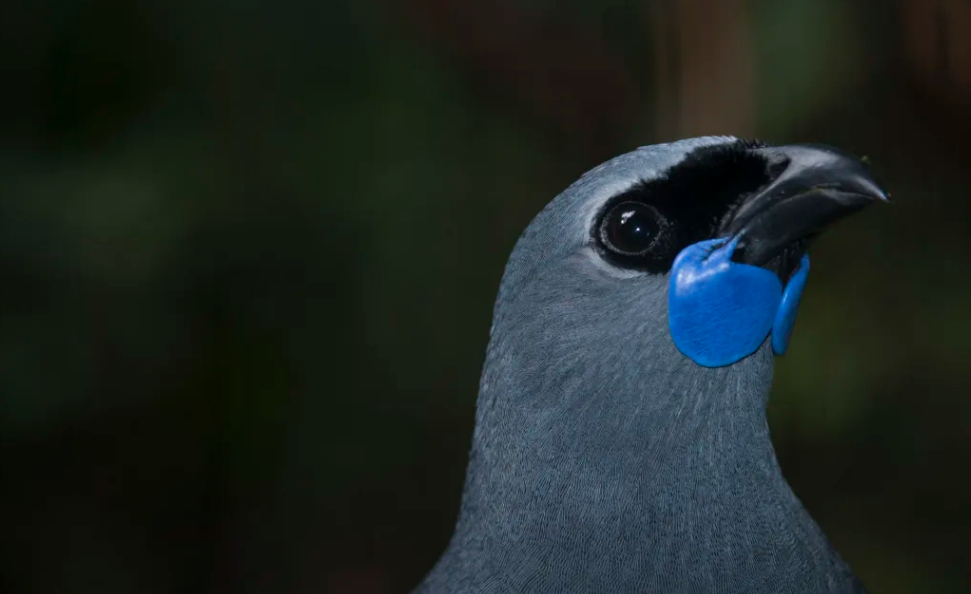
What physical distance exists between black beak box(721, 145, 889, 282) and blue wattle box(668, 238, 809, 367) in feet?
0.12

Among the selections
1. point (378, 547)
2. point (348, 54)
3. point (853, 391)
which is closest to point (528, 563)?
point (853, 391)

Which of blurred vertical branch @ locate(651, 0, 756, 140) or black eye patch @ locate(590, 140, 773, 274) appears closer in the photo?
black eye patch @ locate(590, 140, 773, 274)

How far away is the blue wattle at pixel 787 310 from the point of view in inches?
82.2

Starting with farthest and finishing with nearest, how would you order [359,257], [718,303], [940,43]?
[359,257] → [940,43] → [718,303]

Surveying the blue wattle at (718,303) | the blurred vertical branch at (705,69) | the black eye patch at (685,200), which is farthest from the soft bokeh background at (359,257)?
the blue wattle at (718,303)

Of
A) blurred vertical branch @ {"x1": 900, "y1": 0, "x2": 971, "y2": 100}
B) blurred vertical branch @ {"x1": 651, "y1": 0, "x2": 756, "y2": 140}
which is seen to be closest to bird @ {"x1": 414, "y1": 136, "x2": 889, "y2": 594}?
blurred vertical branch @ {"x1": 651, "y1": 0, "x2": 756, "y2": 140}

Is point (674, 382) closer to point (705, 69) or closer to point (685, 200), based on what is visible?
point (685, 200)

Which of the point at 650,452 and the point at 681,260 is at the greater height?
the point at 681,260

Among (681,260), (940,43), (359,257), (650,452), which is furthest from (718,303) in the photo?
(359,257)

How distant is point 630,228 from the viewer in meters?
2.11

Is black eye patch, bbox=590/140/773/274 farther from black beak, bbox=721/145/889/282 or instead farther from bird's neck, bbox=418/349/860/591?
bird's neck, bbox=418/349/860/591

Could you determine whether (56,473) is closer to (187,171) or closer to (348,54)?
(187,171)

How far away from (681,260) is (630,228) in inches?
5.1

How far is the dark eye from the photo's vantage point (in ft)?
6.88
